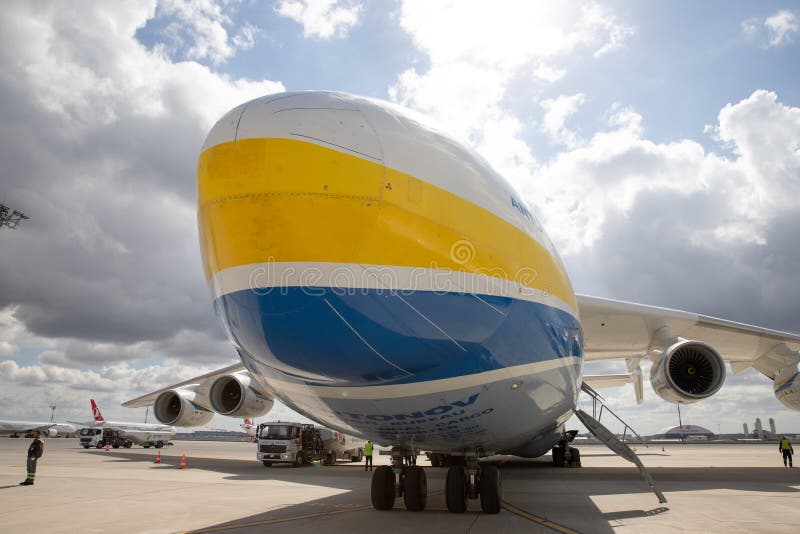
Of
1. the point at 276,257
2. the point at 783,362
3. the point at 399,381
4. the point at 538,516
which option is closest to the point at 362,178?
the point at 276,257

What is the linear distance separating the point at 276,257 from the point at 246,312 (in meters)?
0.55

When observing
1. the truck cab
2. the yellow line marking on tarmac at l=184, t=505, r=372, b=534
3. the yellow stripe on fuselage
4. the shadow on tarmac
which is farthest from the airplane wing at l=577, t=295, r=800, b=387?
the truck cab

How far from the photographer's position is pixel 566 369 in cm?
600

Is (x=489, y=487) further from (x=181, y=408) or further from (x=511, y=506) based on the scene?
(x=181, y=408)

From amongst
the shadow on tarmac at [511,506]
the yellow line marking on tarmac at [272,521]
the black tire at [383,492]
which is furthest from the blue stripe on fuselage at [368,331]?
the black tire at [383,492]

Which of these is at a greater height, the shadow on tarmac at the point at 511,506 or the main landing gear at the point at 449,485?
the main landing gear at the point at 449,485

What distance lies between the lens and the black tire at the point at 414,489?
706cm

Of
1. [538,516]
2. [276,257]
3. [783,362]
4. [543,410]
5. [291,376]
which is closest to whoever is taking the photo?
[276,257]

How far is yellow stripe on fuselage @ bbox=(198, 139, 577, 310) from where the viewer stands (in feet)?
10.4

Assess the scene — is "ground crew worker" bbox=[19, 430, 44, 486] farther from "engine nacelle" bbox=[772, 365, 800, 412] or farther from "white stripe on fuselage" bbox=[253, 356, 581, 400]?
"engine nacelle" bbox=[772, 365, 800, 412]

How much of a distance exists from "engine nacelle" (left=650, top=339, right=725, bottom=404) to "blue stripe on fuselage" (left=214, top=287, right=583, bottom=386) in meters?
6.81

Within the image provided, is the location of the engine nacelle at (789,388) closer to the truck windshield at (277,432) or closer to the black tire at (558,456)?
the black tire at (558,456)

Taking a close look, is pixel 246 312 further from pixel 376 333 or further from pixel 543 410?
pixel 543 410

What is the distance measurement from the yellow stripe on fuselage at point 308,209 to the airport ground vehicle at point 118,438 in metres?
39.3
